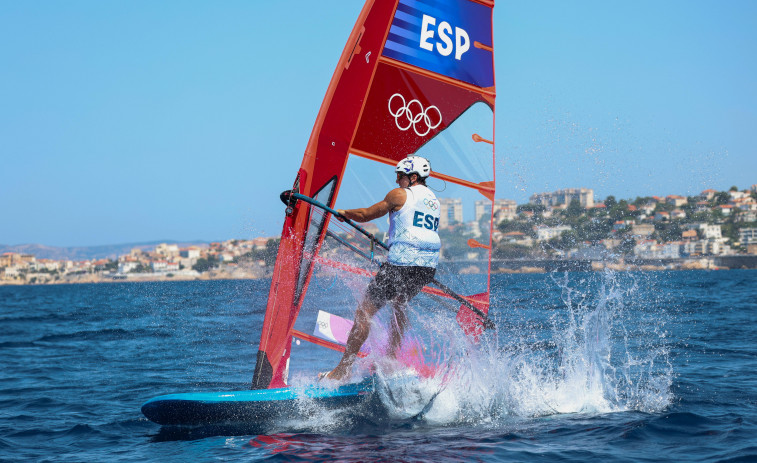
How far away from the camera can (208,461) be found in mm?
4555

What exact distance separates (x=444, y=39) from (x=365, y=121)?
1038 millimetres

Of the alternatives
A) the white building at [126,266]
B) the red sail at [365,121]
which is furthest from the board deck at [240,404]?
the white building at [126,266]

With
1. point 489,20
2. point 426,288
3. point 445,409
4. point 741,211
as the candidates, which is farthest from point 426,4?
point 741,211

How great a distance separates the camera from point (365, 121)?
19.9 ft

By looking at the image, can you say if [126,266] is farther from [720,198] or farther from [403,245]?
[403,245]

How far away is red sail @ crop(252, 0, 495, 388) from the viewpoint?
19.8ft

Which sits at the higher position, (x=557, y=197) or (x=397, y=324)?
(x=557, y=197)

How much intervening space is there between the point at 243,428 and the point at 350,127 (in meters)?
2.57

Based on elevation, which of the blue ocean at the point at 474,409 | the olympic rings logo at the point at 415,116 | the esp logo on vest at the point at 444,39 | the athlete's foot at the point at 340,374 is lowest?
the blue ocean at the point at 474,409

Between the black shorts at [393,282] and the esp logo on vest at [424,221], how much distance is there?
319 mm

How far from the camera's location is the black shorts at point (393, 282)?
5430 mm

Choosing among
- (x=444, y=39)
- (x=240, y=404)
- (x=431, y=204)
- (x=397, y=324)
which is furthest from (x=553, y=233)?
(x=240, y=404)

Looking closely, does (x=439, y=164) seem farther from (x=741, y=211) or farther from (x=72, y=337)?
(x=741, y=211)

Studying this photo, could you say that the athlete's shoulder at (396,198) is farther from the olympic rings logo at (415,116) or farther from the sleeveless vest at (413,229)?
the olympic rings logo at (415,116)
